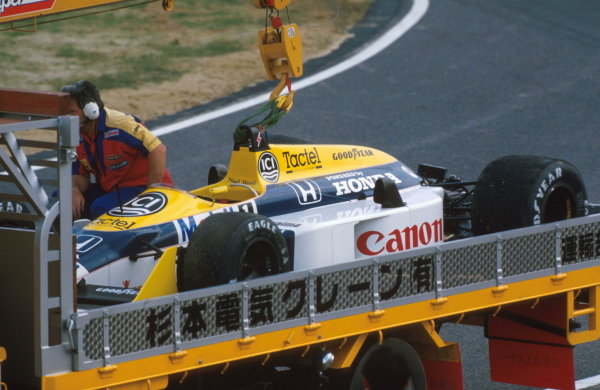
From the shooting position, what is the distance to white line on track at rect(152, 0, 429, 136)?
1742cm

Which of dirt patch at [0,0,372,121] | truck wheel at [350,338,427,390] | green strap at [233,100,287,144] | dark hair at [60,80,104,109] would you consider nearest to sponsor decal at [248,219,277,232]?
truck wheel at [350,338,427,390]

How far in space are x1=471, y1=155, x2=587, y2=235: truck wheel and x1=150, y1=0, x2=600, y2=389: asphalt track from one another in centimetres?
632

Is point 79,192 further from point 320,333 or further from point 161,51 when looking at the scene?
point 161,51

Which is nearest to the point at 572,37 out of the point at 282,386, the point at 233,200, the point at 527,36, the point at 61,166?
the point at 527,36

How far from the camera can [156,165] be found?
8656 millimetres

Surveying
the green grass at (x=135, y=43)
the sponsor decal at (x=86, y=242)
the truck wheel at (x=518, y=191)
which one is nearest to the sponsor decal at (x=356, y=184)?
the truck wheel at (x=518, y=191)

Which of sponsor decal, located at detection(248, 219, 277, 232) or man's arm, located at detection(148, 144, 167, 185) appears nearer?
sponsor decal, located at detection(248, 219, 277, 232)

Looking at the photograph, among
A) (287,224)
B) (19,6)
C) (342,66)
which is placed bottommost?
(287,224)

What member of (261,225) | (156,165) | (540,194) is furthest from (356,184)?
(261,225)

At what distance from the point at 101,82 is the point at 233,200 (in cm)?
1060

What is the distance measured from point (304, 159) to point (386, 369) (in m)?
1.93

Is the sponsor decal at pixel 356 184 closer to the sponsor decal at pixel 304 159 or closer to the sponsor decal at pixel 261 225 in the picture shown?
the sponsor decal at pixel 304 159

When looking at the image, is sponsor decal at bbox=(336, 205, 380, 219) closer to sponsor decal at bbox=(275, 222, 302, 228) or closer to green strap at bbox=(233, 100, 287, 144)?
sponsor decal at bbox=(275, 222, 302, 228)

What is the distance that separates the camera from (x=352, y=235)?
837 cm
